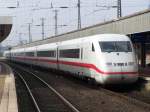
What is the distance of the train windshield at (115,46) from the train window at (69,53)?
14.5 ft

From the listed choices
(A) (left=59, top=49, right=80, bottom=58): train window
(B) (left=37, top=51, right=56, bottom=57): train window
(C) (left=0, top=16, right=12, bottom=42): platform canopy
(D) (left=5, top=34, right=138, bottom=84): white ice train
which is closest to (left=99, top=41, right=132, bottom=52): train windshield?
(D) (left=5, top=34, right=138, bottom=84): white ice train

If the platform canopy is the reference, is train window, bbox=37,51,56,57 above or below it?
below

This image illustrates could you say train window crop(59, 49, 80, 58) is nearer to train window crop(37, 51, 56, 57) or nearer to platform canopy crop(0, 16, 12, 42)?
train window crop(37, 51, 56, 57)

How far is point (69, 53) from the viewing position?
29.1 m

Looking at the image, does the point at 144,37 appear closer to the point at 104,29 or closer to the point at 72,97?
the point at 104,29

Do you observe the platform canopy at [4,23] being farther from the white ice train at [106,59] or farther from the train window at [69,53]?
the white ice train at [106,59]

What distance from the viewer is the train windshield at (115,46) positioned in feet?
68.6

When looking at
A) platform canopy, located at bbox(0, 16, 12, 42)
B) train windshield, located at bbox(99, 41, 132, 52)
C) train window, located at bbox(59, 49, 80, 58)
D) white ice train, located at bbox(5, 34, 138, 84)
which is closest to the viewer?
white ice train, located at bbox(5, 34, 138, 84)

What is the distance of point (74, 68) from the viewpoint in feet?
87.5

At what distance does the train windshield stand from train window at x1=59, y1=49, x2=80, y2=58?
4407 mm

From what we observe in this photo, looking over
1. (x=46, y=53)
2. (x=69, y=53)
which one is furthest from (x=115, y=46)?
(x=46, y=53)

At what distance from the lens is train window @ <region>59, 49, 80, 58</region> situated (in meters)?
26.1

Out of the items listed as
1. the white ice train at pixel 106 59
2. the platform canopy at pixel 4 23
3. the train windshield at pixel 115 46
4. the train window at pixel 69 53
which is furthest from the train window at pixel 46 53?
the train windshield at pixel 115 46

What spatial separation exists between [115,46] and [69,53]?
8.27 m
